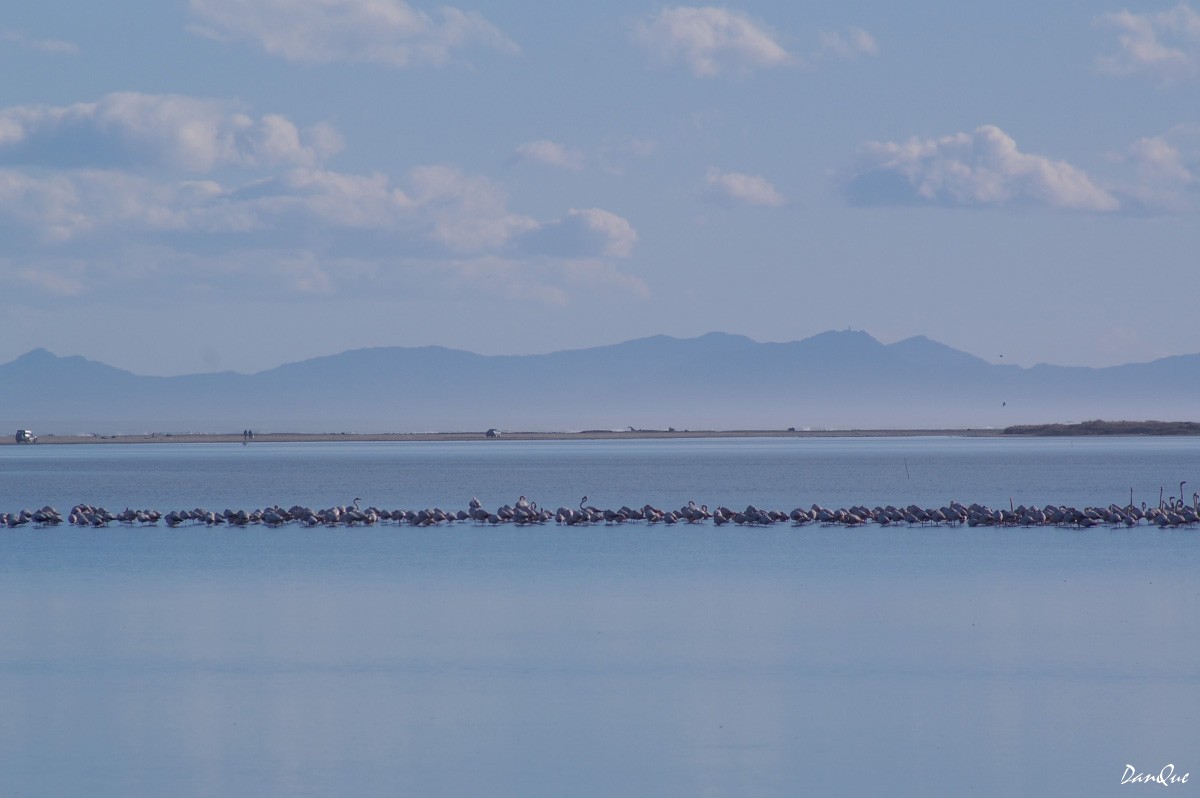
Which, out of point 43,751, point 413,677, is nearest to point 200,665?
point 413,677

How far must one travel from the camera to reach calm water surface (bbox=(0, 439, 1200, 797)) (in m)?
11.0

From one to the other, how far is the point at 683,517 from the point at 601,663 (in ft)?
64.9

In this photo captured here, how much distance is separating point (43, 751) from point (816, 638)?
8.53 m

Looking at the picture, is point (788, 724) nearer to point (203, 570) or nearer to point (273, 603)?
point (273, 603)
